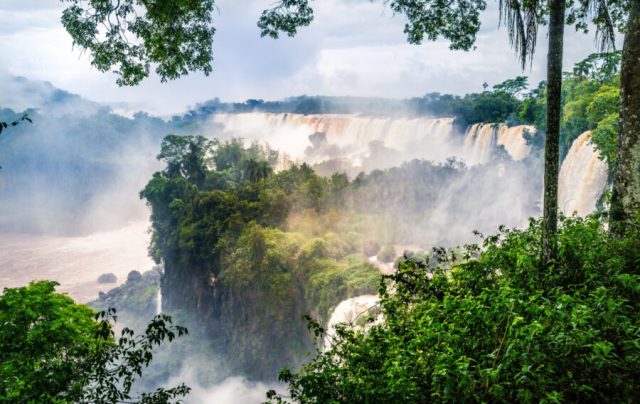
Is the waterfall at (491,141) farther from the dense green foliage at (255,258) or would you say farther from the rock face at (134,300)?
the rock face at (134,300)

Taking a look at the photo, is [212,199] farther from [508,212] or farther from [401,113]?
[401,113]

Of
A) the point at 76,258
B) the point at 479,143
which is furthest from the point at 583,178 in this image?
the point at 76,258

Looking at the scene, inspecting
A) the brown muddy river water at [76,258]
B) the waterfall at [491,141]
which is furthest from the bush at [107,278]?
the waterfall at [491,141]

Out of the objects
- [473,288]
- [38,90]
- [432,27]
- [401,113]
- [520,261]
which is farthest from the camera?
[38,90]

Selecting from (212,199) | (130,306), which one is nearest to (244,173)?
(212,199)

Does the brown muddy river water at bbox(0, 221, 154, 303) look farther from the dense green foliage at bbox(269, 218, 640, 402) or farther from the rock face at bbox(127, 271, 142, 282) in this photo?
the dense green foliage at bbox(269, 218, 640, 402)

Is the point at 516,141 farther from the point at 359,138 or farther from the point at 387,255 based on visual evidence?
the point at 359,138
